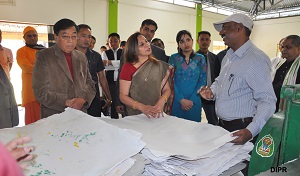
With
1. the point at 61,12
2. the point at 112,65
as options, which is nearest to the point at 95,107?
the point at 112,65

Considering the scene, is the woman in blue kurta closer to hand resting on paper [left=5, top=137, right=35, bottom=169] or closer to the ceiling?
hand resting on paper [left=5, top=137, right=35, bottom=169]

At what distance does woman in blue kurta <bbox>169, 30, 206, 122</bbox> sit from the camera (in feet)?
8.48

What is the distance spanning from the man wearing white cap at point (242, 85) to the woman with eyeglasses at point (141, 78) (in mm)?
380

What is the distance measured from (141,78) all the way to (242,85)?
68cm

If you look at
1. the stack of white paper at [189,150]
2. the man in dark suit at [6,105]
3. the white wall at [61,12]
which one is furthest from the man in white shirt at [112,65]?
the white wall at [61,12]

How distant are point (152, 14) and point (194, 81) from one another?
6.65 metres

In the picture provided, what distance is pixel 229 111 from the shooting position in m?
1.44

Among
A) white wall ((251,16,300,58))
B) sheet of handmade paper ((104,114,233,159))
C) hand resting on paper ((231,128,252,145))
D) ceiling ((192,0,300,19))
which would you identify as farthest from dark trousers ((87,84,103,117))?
white wall ((251,16,300,58))

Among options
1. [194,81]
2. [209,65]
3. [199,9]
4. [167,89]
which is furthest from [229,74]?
[199,9]

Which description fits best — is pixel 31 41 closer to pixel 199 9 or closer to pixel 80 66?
pixel 80 66

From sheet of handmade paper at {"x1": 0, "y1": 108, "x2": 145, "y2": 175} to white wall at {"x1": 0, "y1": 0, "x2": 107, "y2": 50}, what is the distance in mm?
5703

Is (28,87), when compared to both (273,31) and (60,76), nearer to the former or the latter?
(60,76)

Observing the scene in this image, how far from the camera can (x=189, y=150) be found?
0.85 meters

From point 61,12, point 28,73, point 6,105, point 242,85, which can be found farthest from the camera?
point 61,12
